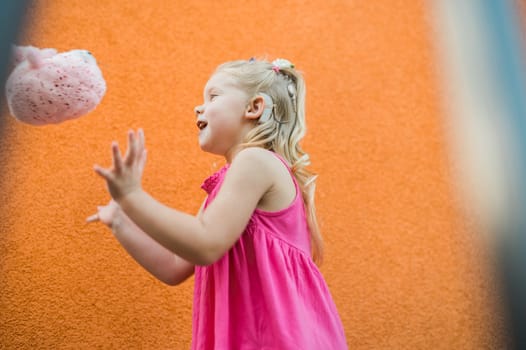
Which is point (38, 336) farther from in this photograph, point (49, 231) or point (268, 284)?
point (268, 284)

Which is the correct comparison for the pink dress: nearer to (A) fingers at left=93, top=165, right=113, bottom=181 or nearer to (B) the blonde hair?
(B) the blonde hair

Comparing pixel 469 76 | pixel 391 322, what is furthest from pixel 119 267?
pixel 469 76

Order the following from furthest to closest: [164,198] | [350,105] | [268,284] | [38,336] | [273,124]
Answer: [350,105] < [164,198] < [38,336] < [273,124] < [268,284]

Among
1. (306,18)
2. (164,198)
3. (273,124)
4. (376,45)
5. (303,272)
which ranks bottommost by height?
(303,272)

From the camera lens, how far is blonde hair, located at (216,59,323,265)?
0.76m

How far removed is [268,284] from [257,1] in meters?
0.99

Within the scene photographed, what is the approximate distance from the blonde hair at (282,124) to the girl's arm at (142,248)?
0.62 ft

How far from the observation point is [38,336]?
1.00 meters

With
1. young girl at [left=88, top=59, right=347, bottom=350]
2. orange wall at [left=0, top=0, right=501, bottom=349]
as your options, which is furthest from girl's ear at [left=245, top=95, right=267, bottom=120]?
orange wall at [left=0, top=0, right=501, bottom=349]

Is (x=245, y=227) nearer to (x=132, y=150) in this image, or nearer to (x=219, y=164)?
(x=132, y=150)

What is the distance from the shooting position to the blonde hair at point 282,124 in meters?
0.76

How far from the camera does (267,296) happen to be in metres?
0.63

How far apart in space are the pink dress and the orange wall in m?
0.45

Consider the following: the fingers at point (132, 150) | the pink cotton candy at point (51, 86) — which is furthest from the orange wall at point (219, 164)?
the fingers at point (132, 150)
